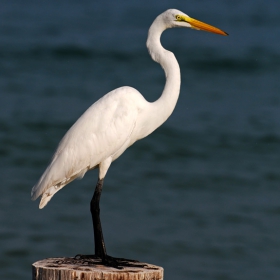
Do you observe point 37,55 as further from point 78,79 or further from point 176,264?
point 176,264

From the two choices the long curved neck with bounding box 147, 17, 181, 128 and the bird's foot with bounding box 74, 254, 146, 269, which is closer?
the bird's foot with bounding box 74, 254, 146, 269

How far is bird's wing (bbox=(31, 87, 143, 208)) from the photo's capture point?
3938mm

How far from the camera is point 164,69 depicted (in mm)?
4016

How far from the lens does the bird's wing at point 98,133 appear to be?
12.9 feet

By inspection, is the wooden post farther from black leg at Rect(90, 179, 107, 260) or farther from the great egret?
the great egret

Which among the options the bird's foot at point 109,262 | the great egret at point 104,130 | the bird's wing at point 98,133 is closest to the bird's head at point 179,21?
Answer: the great egret at point 104,130

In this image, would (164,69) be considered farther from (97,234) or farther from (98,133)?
(97,234)

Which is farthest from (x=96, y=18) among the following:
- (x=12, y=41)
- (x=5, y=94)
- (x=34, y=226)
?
(x=34, y=226)

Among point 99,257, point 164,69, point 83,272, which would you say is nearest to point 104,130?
point 164,69

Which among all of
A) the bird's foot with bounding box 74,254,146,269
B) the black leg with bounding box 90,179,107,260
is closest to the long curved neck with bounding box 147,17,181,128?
the black leg with bounding box 90,179,107,260

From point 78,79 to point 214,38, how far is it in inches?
123

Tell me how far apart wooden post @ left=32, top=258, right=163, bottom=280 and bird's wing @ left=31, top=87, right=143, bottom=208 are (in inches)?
27.9

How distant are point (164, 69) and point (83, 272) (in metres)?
1.37

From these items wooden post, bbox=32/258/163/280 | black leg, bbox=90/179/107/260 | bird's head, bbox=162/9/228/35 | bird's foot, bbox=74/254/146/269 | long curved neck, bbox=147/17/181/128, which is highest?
bird's head, bbox=162/9/228/35
